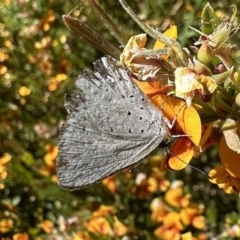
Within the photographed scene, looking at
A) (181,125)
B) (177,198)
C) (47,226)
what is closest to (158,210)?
(177,198)

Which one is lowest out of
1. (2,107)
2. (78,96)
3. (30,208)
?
(30,208)

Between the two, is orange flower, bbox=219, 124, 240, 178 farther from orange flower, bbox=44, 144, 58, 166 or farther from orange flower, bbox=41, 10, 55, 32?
orange flower, bbox=41, 10, 55, 32

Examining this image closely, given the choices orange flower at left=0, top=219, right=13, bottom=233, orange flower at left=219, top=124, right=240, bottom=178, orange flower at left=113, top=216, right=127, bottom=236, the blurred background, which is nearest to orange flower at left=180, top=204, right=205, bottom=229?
the blurred background


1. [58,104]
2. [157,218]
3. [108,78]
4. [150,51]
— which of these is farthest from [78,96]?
[58,104]

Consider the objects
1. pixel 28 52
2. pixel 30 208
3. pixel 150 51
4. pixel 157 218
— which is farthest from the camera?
pixel 28 52

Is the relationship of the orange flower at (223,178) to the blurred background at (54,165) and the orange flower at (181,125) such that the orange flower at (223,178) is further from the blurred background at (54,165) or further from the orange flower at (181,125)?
the blurred background at (54,165)

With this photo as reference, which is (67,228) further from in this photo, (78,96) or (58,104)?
(78,96)
